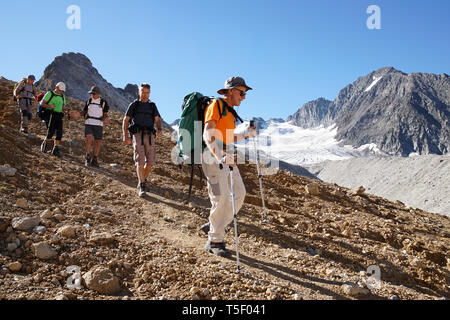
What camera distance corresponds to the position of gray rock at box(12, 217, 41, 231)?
403 centimetres

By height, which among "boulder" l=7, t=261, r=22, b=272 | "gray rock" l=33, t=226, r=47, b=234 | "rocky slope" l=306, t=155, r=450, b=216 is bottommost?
"rocky slope" l=306, t=155, r=450, b=216

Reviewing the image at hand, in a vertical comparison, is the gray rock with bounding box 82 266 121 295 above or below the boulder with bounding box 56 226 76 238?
below

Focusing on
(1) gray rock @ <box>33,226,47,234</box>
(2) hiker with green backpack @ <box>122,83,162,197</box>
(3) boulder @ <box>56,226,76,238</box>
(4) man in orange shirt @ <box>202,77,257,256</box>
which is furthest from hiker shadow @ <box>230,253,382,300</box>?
(2) hiker with green backpack @ <box>122,83,162,197</box>

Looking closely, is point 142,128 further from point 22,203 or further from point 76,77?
point 76,77

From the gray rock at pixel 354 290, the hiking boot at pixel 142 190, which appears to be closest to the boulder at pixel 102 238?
the hiking boot at pixel 142 190

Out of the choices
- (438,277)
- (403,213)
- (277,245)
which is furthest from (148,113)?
(403,213)

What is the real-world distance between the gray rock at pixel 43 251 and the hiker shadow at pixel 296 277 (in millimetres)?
2535

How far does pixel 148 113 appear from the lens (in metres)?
6.71

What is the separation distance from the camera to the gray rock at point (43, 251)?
3.59 meters

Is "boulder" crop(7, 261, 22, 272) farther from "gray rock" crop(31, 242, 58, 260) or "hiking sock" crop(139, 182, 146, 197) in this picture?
"hiking sock" crop(139, 182, 146, 197)

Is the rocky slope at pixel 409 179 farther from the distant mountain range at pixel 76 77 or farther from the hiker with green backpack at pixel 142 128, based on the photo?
the distant mountain range at pixel 76 77

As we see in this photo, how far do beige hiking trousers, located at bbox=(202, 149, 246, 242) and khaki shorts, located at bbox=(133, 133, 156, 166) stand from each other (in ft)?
9.61
